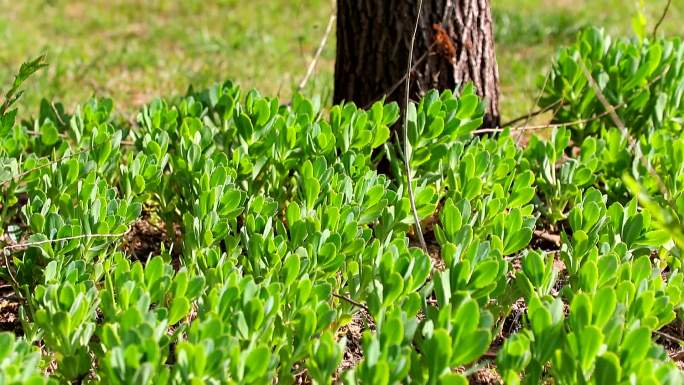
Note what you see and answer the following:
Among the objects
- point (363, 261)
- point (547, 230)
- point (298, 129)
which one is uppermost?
point (298, 129)

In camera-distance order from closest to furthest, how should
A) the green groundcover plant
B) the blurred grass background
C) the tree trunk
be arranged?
the green groundcover plant < the tree trunk < the blurred grass background

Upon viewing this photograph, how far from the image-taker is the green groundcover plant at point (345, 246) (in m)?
2.02

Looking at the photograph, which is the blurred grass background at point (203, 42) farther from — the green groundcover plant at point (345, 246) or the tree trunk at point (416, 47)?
the green groundcover plant at point (345, 246)

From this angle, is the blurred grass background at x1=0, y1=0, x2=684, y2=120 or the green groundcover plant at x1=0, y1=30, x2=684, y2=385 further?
the blurred grass background at x1=0, y1=0, x2=684, y2=120

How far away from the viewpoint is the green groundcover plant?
2018 millimetres

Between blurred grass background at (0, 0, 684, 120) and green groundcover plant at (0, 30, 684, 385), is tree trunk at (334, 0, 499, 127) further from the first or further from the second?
blurred grass background at (0, 0, 684, 120)

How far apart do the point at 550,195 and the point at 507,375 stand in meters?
1.32

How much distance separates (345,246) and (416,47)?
54.6 inches

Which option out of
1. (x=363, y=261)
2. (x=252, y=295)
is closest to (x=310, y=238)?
(x=363, y=261)

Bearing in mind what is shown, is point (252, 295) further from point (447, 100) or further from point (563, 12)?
point (563, 12)

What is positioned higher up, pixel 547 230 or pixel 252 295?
pixel 252 295

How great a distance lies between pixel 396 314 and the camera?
6.84 ft

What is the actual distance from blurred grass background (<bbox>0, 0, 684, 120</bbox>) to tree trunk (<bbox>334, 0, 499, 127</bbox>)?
126cm

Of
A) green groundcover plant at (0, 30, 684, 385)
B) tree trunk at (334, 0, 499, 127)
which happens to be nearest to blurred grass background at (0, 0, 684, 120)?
tree trunk at (334, 0, 499, 127)
